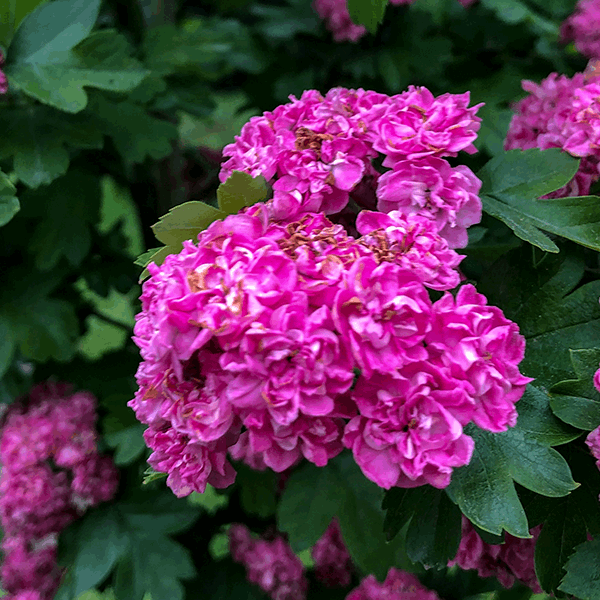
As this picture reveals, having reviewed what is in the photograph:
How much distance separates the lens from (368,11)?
822 millimetres

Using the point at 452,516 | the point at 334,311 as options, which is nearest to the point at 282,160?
the point at 334,311

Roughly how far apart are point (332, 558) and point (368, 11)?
3.63ft

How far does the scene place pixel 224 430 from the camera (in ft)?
1.84

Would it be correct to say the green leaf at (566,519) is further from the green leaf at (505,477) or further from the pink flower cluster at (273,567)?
the pink flower cluster at (273,567)

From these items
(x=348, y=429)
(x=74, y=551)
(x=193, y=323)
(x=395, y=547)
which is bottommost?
(x=395, y=547)

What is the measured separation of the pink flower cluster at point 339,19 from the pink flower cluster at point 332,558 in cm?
110

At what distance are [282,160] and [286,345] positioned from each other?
0.80 feet

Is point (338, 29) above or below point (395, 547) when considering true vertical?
above

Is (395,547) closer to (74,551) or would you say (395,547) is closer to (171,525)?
(171,525)

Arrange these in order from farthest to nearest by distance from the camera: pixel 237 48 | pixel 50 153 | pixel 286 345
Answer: pixel 237 48 < pixel 50 153 < pixel 286 345

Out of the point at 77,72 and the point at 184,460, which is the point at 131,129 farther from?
the point at 184,460

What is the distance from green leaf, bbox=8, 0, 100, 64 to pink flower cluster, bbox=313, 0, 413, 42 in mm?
677

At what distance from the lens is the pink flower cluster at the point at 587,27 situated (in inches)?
54.6

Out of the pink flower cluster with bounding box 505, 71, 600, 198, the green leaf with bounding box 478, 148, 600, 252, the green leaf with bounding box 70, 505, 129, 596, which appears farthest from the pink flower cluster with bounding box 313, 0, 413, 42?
the green leaf with bounding box 70, 505, 129, 596
